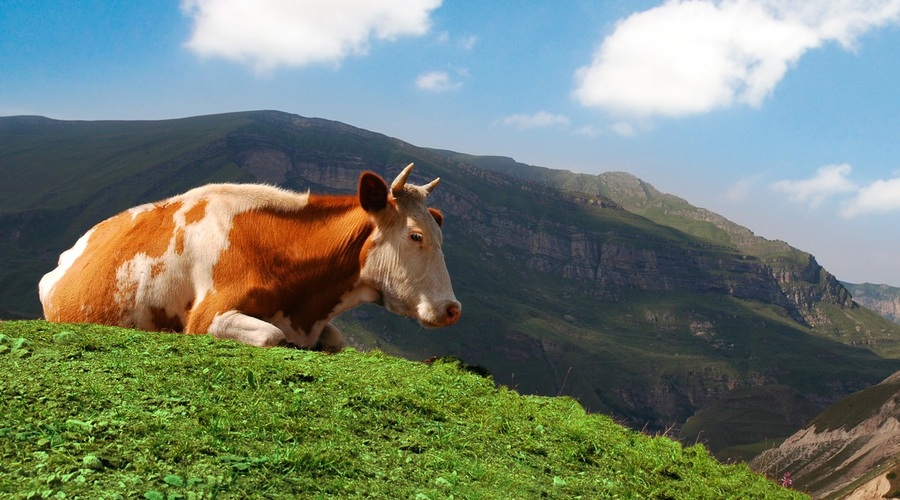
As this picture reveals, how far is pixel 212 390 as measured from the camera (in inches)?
288

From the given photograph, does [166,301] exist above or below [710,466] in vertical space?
above

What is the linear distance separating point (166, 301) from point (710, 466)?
839 cm

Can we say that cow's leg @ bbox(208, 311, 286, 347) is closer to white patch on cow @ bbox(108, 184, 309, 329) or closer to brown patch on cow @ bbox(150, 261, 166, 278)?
white patch on cow @ bbox(108, 184, 309, 329)

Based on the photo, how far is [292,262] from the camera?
10820 mm

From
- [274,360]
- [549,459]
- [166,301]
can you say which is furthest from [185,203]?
[549,459]

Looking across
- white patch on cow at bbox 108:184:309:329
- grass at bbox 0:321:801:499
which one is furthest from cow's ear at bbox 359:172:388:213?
grass at bbox 0:321:801:499

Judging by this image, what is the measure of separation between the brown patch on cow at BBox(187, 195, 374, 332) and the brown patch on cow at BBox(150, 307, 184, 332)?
0.46 m

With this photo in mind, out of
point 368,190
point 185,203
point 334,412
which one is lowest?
point 334,412

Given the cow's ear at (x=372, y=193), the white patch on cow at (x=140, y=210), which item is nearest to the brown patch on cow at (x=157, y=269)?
the white patch on cow at (x=140, y=210)

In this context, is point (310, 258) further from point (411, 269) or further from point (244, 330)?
point (244, 330)

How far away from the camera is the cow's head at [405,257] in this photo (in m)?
10.9

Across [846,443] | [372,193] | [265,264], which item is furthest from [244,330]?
[846,443]

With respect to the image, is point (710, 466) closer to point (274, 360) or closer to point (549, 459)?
point (549, 459)

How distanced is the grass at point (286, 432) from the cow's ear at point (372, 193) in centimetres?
245
